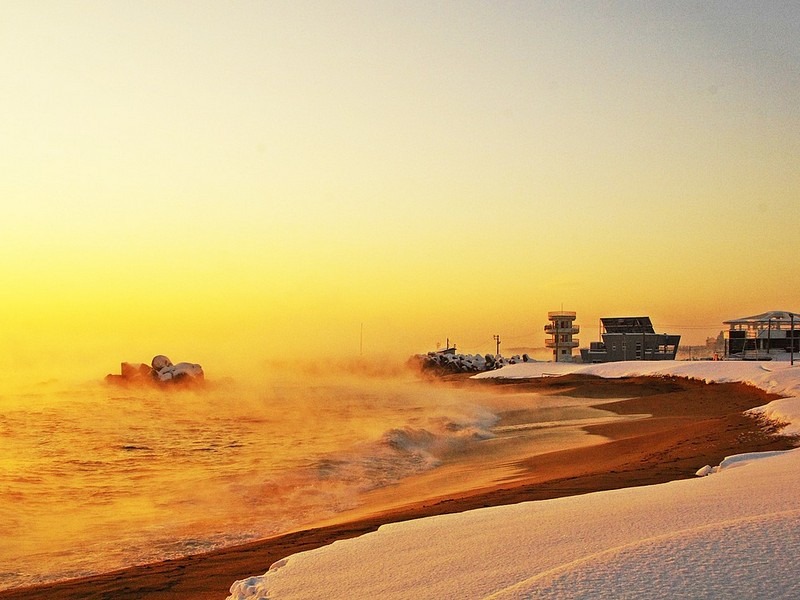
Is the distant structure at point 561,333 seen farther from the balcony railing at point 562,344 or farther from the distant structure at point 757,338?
the distant structure at point 757,338

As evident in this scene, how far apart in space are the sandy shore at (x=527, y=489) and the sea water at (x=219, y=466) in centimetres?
126

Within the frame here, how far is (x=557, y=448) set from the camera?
18.0m

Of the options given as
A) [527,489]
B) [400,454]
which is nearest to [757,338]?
[400,454]

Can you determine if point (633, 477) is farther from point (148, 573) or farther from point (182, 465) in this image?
point (182, 465)

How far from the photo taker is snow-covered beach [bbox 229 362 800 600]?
4.48m

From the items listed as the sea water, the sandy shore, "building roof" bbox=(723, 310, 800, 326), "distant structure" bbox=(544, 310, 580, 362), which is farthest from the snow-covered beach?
"distant structure" bbox=(544, 310, 580, 362)

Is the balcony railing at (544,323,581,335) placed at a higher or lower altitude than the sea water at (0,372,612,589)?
higher

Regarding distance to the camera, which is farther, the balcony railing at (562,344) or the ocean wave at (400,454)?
the balcony railing at (562,344)

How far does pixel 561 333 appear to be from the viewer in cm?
7900

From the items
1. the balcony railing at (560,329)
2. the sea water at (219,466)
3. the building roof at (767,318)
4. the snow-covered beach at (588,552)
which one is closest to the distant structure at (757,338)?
the building roof at (767,318)

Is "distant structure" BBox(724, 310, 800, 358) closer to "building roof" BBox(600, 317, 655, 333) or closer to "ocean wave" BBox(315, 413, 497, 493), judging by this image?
"building roof" BBox(600, 317, 655, 333)

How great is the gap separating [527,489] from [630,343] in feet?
166

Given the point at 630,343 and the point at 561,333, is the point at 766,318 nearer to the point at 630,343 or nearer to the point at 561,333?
the point at 630,343

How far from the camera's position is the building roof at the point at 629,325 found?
206ft
